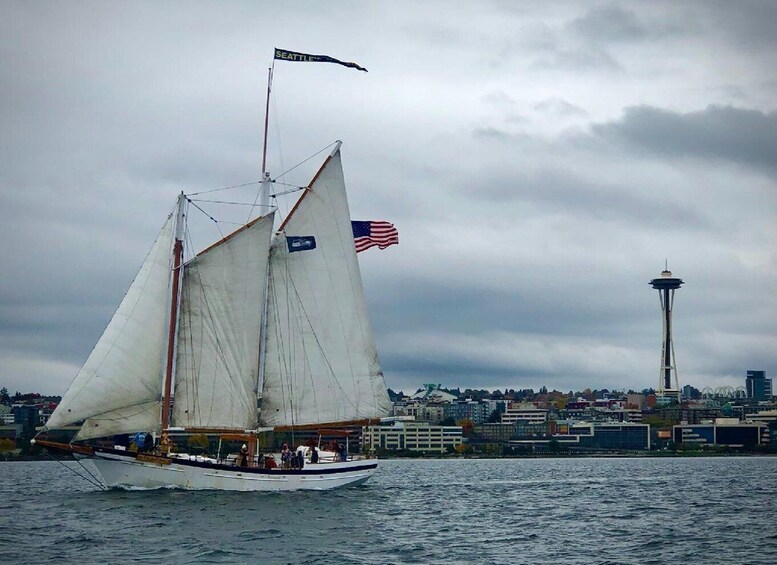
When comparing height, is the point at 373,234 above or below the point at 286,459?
above

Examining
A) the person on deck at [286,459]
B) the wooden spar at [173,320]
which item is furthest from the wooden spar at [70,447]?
the person on deck at [286,459]

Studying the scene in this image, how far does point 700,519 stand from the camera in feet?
232

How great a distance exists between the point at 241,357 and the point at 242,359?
196 mm

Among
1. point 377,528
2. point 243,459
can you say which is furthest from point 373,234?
point 377,528

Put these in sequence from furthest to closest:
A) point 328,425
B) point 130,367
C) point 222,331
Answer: point 328,425
point 222,331
point 130,367

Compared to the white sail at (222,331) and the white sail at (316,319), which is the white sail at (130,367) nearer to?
the white sail at (222,331)

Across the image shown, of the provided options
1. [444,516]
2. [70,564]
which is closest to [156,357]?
[444,516]

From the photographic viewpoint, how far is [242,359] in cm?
8406

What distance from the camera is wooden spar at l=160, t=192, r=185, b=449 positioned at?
3167 inches

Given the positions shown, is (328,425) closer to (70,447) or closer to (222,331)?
(222,331)

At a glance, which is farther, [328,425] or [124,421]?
[328,425]

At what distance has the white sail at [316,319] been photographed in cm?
8575

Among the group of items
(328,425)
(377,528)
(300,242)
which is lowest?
(377,528)

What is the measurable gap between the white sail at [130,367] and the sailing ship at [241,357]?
8 centimetres
